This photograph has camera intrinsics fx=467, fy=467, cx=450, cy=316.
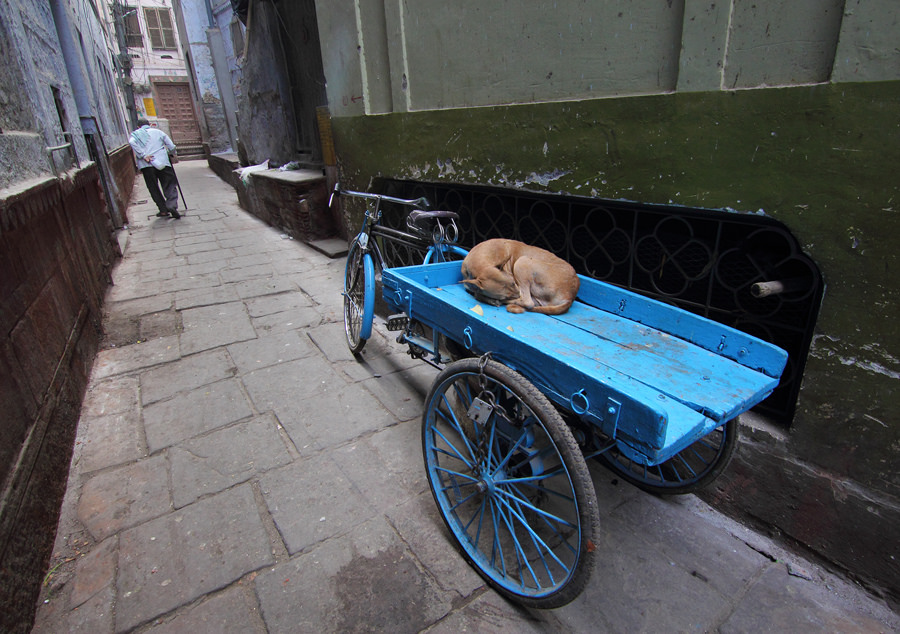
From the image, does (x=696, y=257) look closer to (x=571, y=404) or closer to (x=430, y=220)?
(x=571, y=404)

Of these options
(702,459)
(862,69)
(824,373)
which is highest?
(862,69)

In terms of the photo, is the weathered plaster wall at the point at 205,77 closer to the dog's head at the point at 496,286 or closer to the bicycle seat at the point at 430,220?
the bicycle seat at the point at 430,220

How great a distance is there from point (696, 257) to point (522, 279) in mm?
968

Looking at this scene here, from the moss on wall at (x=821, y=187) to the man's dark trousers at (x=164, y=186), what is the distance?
9.26 meters

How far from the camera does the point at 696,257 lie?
8.07 ft

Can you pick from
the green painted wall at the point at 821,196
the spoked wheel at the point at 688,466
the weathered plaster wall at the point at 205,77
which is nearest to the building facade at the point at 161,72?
the weathered plaster wall at the point at 205,77

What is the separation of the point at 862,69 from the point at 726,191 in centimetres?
56

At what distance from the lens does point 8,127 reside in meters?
2.97

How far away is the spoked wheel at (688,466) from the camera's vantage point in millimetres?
2000

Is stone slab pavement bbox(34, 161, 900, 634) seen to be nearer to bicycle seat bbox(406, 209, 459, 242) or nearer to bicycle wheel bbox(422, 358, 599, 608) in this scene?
bicycle wheel bbox(422, 358, 599, 608)

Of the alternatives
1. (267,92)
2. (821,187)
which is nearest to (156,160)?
(267,92)

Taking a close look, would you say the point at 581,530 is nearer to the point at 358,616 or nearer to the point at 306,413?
the point at 358,616

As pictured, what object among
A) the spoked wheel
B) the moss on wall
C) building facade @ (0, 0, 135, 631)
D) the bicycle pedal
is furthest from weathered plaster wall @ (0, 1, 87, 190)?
the spoked wheel

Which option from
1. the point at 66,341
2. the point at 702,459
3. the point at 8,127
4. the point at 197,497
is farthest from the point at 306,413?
the point at 8,127
